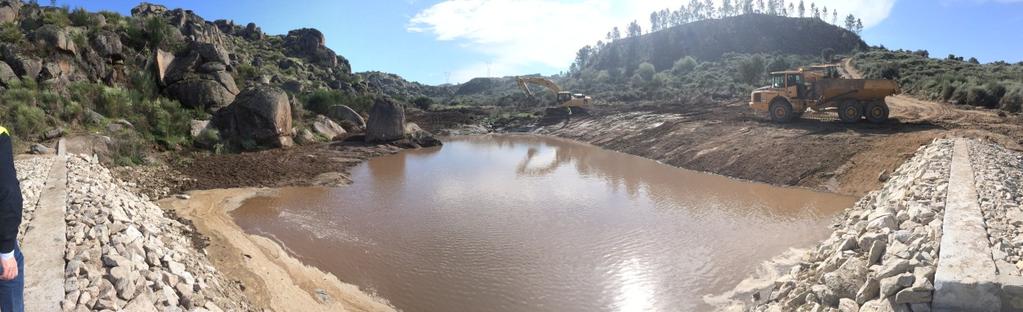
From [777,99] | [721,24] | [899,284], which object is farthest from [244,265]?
[721,24]

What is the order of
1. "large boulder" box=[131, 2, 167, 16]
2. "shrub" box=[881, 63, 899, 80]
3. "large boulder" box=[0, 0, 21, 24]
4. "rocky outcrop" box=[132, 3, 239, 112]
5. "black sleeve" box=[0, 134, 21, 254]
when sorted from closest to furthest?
"black sleeve" box=[0, 134, 21, 254] < "large boulder" box=[0, 0, 21, 24] < "rocky outcrop" box=[132, 3, 239, 112] < "shrub" box=[881, 63, 899, 80] < "large boulder" box=[131, 2, 167, 16]

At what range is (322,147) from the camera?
22.6 meters

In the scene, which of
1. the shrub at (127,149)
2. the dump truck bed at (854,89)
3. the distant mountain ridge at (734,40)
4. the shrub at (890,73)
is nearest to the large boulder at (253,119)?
the shrub at (127,149)

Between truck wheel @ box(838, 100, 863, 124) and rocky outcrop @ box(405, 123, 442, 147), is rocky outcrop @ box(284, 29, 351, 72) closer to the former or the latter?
rocky outcrop @ box(405, 123, 442, 147)

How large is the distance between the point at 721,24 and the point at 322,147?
10031cm

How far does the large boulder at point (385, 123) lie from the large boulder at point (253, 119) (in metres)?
4.88

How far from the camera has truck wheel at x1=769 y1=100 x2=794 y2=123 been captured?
2147cm

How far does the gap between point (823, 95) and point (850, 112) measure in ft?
3.88

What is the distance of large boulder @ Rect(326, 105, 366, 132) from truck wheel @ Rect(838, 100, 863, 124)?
2349cm

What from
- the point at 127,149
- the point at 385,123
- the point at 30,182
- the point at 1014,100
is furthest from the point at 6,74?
the point at 1014,100

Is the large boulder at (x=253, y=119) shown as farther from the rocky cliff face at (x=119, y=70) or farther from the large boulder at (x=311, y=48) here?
the large boulder at (x=311, y=48)

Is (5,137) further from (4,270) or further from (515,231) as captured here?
(515,231)

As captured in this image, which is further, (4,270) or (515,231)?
(515,231)

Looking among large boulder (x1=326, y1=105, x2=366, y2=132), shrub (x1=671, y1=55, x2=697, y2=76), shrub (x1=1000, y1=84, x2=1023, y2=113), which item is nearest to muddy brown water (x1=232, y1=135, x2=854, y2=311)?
large boulder (x1=326, y1=105, x2=366, y2=132)
